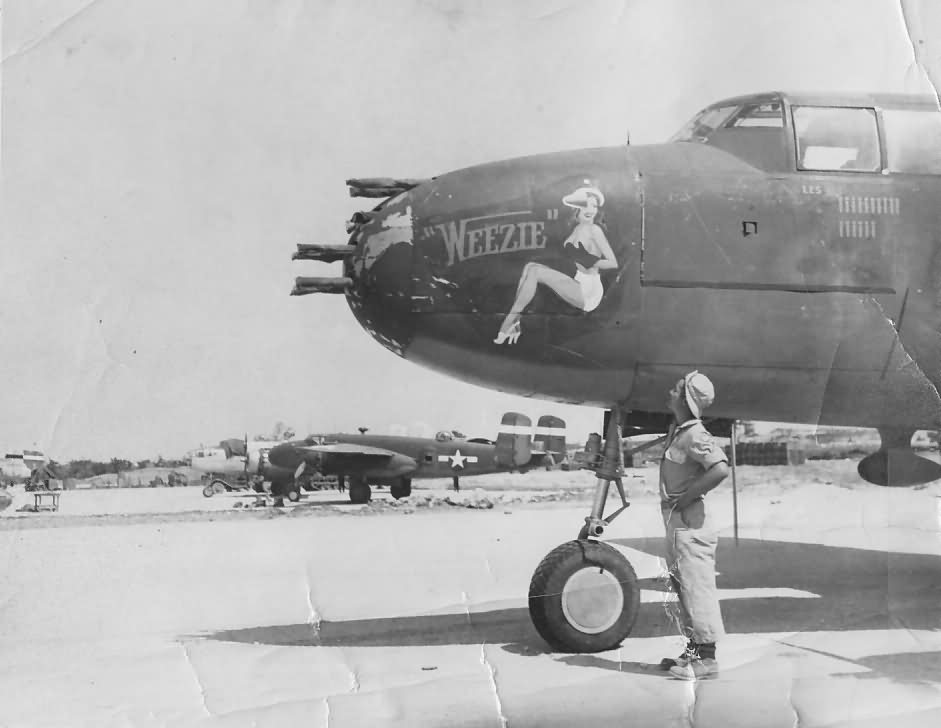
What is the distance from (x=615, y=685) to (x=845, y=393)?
2.19 m

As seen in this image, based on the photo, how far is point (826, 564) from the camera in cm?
848

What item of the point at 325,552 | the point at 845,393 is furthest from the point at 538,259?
the point at 325,552

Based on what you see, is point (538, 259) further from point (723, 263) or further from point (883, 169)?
point (883, 169)

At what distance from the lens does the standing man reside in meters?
4.36

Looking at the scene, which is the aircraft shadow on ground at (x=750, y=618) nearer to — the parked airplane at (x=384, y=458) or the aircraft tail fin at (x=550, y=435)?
the aircraft tail fin at (x=550, y=435)

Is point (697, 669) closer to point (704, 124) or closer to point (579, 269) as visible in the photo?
point (579, 269)

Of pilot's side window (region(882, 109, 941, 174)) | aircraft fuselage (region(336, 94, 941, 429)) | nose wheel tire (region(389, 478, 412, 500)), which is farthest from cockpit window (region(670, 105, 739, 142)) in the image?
nose wheel tire (region(389, 478, 412, 500))

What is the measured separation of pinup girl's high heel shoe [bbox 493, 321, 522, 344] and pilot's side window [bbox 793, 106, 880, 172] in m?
1.87

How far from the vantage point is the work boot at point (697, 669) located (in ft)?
13.8

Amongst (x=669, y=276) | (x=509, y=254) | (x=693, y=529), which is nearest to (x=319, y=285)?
(x=509, y=254)

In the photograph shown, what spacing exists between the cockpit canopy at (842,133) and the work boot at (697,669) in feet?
8.76

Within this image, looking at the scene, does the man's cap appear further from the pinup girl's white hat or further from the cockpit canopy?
the cockpit canopy

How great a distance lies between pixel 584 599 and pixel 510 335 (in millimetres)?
1441

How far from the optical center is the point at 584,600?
15.7ft
